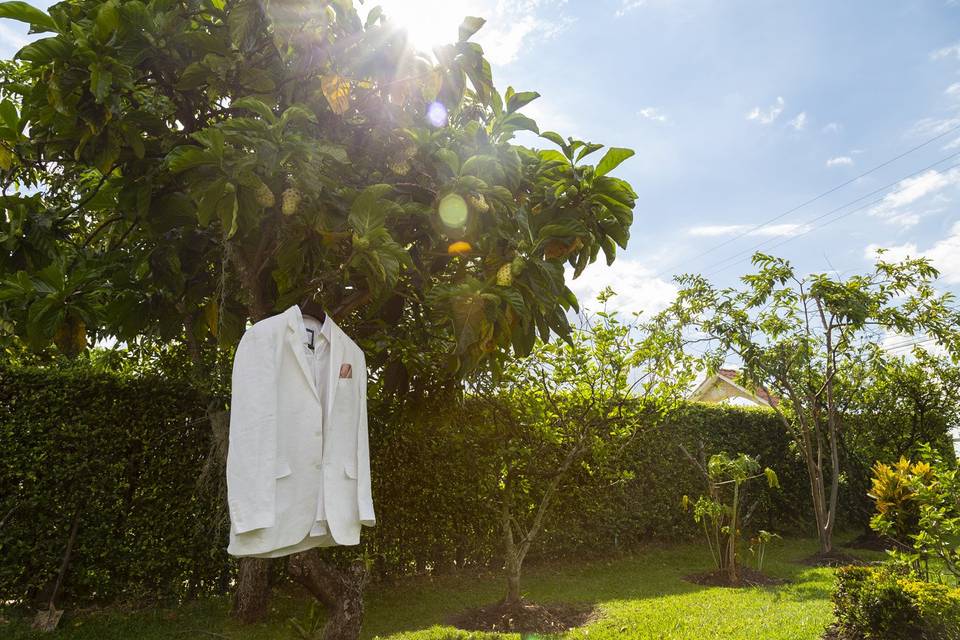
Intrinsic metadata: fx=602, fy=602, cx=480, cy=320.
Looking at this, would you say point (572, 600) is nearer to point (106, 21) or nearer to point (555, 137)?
point (555, 137)

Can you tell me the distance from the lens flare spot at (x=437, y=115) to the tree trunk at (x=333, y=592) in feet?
6.94

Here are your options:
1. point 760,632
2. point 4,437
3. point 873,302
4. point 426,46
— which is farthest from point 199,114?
point 873,302

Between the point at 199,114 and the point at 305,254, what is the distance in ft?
4.17

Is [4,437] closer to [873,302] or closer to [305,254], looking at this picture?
[305,254]

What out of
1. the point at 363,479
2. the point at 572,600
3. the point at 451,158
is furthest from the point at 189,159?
the point at 572,600

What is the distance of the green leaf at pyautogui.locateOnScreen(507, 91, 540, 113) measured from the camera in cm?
294

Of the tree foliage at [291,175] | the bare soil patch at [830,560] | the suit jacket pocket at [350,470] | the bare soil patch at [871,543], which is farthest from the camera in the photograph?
the bare soil patch at [871,543]

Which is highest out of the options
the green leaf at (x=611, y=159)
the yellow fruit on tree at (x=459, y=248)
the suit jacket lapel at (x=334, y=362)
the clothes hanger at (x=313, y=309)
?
the green leaf at (x=611, y=159)

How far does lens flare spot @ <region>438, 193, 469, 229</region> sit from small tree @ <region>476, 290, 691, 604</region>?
98.3 inches

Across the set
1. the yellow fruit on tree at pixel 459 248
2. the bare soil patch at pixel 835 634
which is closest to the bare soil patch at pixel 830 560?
the bare soil patch at pixel 835 634

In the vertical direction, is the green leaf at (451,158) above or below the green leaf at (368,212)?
above

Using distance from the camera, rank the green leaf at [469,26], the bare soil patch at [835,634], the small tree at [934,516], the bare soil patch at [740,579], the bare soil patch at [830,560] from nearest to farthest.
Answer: the green leaf at [469,26] → the small tree at [934,516] → the bare soil patch at [835,634] → the bare soil patch at [740,579] → the bare soil patch at [830,560]

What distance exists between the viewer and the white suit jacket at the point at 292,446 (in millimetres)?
2227

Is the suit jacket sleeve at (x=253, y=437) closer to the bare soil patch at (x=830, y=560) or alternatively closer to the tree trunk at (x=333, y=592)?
the tree trunk at (x=333, y=592)
